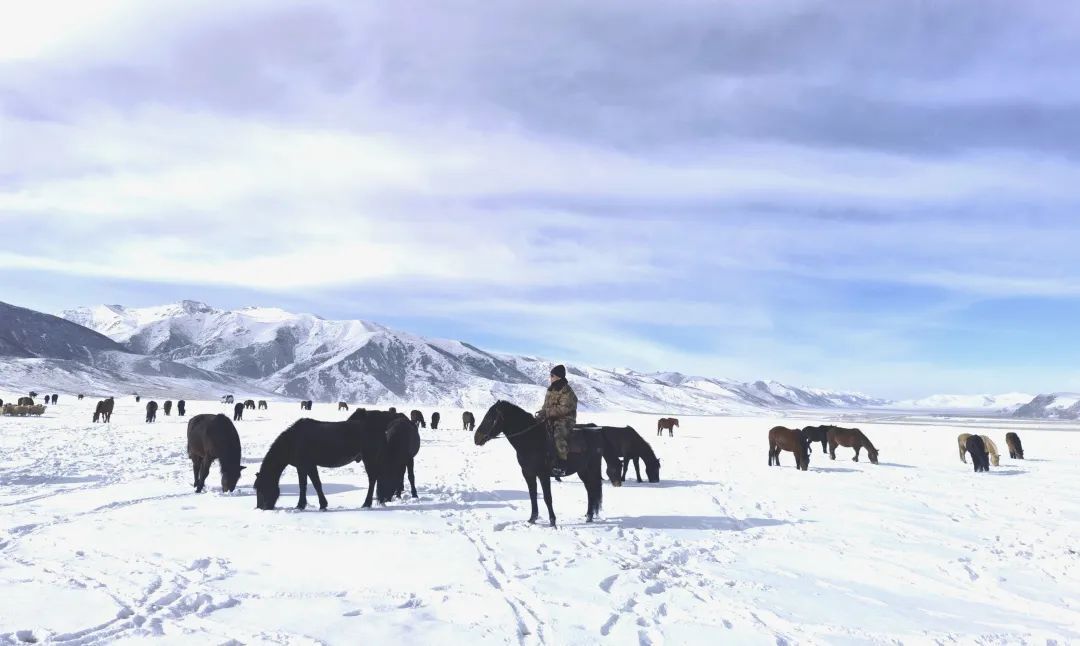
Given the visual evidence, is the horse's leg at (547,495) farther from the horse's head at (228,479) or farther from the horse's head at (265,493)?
the horse's head at (228,479)

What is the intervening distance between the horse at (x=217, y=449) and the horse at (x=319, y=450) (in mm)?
2082

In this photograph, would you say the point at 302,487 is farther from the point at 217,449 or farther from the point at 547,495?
the point at 547,495

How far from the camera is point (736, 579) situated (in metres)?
8.14

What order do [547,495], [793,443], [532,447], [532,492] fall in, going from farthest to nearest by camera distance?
[793,443]
[532,447]
[532,492]
[547,495]

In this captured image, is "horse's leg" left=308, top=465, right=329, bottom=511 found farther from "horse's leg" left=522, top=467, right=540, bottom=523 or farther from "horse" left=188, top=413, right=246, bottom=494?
"horse's leg" left=522, top=467, right=540, bottom=523

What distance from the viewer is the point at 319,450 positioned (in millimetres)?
12789

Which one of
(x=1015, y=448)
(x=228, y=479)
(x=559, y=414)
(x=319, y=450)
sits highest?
(x=1015, y=448)

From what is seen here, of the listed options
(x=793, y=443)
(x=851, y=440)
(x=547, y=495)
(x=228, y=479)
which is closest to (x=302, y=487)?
(x=228, y=479)

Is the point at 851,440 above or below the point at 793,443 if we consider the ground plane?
above

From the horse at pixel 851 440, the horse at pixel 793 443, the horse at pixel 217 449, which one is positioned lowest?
the horse at pixel 217 449

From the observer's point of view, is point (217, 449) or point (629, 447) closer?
point (217, 449)

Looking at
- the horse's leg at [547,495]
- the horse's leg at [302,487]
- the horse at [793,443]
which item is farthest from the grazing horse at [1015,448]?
the horse's leg at [302,487]

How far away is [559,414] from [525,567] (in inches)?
145

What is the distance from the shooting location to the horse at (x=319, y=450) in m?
12.1
